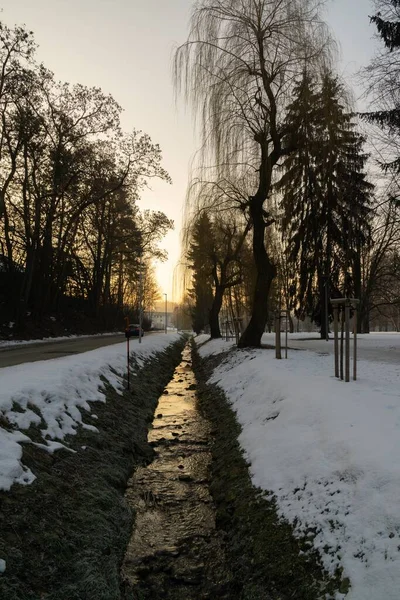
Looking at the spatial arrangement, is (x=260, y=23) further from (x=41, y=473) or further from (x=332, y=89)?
(x=41, y=473)

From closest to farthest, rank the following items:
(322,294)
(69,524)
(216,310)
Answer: (69,524) → (322,294) → (216,310)

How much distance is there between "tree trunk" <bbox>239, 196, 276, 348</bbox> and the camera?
14.6m

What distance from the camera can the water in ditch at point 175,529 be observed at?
3.66 metres

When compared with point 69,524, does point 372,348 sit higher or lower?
higher

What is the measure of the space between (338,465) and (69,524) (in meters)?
2.59

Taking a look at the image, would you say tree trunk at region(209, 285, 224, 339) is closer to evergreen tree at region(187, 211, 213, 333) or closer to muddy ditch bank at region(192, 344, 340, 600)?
evergreen tree at region(187, 211, 213, 333)

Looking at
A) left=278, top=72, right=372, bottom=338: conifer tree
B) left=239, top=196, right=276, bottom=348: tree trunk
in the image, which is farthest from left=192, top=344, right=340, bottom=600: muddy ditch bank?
left=278, top=72, right=372, bottom=338: conifer tree

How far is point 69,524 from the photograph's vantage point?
3.96 metres

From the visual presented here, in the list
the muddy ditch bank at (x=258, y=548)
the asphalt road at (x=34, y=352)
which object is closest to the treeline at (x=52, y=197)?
the asphalt road at (x=34, y=352)

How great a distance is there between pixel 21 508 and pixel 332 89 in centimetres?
1261

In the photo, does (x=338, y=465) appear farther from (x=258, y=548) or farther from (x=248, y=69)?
(x=248, y=69)

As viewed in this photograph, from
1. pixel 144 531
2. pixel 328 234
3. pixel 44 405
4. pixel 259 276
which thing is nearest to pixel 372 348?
pixel 259 276

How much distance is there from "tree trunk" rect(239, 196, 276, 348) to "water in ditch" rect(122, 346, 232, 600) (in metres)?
7.91

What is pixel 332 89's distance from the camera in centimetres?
1206
